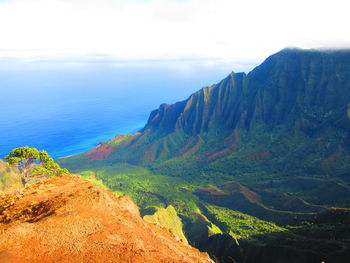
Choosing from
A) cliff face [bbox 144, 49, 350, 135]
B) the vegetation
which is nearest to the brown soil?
the vegetation

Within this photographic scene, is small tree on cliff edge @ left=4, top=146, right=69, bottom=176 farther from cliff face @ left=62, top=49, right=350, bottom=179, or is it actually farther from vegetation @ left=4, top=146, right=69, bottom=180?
cliff face @ left=62, top=49, right=350, bottom=179

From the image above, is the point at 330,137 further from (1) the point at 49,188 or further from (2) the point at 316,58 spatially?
(1) the point at 49,188

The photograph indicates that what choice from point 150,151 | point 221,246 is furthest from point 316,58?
point 221,246

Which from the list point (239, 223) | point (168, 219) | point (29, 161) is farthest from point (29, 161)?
point (239, 223)

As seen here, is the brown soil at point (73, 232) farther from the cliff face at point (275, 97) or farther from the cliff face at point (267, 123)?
the cliff face at point (275, 97)

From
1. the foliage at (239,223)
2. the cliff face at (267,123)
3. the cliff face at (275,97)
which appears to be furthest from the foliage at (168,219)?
the cliff face at (275,97)

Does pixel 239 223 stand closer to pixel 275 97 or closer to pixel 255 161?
pixel 255 161
